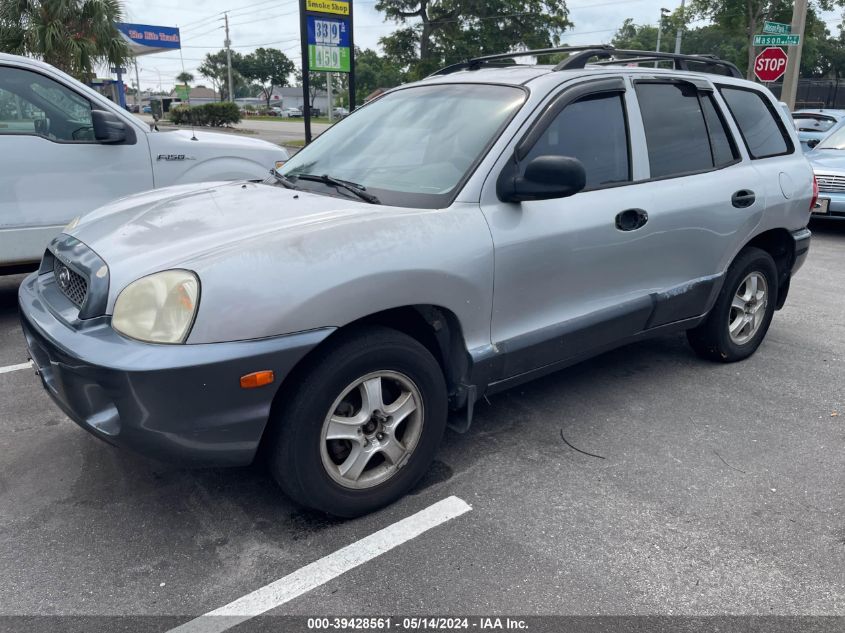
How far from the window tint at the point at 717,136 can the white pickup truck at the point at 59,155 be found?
400 cm

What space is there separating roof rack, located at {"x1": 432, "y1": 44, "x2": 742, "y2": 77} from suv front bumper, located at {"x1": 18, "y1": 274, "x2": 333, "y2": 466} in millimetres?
2164

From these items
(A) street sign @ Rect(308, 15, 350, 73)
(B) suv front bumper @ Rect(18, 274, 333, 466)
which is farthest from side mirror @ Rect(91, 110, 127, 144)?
(A) street sign @ Rect(308, 15, 350, 73)

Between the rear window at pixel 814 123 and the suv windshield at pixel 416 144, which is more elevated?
the rear window at pixel 814 123

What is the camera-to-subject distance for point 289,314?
2.45m

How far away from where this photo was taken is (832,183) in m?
9.25

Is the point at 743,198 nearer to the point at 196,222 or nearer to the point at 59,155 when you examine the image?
the point at 196,222

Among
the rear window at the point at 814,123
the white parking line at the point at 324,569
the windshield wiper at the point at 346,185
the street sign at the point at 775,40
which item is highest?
the street sign at the point at 775,40

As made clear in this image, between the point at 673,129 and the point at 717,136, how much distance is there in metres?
0.44

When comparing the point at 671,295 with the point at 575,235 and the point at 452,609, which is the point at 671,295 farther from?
the point at 452,609

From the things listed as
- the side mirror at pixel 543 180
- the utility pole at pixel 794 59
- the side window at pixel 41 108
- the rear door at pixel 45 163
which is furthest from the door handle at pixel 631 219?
the utility pole at pixel 794 59

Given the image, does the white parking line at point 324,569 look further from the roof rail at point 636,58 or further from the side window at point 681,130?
the roof rail at point 636,58

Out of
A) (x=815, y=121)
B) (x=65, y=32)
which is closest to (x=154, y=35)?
(x=65, y=32)

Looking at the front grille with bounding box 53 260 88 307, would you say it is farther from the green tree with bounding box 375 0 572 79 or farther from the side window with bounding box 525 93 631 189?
the green tree with bounding box 375 0 572 79

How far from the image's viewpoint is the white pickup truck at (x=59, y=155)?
512cm
